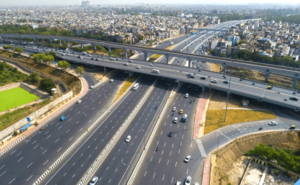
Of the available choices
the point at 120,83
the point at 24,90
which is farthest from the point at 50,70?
the point at 120,83

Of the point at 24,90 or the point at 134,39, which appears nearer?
the point at 24,90

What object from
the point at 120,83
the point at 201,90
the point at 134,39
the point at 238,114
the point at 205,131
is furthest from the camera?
the point at 134,39

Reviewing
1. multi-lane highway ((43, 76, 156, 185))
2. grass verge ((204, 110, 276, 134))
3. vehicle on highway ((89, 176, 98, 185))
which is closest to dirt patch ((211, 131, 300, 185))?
grass verge ((204, 110, 276, 134))

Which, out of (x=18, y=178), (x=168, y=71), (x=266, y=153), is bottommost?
(x=18, y=178)

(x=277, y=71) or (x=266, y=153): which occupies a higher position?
(x=277, y=71)

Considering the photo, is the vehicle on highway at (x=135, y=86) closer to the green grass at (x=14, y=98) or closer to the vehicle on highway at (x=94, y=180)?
the green grass at (x=14, y=98)

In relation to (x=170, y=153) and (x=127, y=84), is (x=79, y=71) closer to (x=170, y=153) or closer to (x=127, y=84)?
(x=127, y=84)

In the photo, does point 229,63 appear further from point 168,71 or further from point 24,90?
point 24,90
